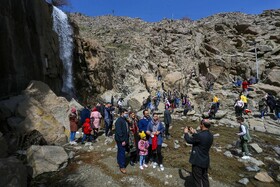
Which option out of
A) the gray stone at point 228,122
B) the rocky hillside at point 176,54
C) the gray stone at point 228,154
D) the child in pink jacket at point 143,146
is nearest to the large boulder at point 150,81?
the rocky hillside at point 176,54

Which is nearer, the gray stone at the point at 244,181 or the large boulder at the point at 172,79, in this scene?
the gray stone at the point at 244,181

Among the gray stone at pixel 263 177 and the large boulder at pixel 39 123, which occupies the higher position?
the large boulder at pixel 39 123

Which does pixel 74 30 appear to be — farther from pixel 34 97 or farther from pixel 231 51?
pixel 231 51

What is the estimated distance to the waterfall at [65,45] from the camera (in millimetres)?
23781

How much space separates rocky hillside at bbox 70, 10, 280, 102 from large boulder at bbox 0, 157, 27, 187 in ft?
70.8

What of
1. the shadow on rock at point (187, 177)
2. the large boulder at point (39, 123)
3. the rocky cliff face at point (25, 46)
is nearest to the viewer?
the shadow on rock at point (187, 177)

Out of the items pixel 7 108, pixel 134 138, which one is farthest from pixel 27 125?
pixel 134 138

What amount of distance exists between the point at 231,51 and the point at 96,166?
33.8 m

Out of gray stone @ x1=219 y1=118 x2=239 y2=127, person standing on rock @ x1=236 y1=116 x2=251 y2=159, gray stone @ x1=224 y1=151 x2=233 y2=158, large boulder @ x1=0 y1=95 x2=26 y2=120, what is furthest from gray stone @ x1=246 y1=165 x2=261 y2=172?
large boulder @ x1=0 y1=95 x2=26 y2=120

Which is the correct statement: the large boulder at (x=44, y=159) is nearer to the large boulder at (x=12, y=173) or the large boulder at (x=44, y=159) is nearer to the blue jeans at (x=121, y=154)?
the large boulder at (x=12, y=173)

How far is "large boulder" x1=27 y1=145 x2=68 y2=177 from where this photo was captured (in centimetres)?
782

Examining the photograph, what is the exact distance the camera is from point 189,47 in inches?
1526

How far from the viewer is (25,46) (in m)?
14.8

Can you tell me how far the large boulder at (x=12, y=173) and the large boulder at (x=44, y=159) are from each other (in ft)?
4.10
